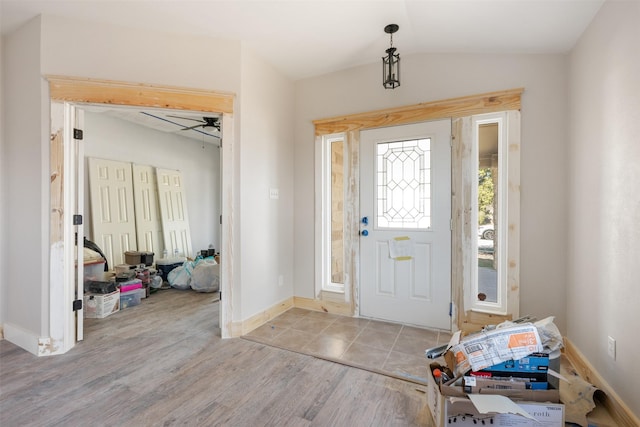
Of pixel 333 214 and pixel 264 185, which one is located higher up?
pixel 264 185

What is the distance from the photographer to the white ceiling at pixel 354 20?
82.6 inches

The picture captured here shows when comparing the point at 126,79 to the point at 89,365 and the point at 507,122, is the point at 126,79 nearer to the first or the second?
the point at 89,365

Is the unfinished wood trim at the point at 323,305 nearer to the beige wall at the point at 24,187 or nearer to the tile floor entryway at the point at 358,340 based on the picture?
the tile floor entryway at the point at 358,340

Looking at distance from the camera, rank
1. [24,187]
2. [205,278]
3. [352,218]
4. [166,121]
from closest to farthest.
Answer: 1. [24,187]
2. [352,218]
3. [205,278]
4. [166,121]

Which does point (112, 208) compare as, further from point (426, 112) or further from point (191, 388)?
point (426, 112)

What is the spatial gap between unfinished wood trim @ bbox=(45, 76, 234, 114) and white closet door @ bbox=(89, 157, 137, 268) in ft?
6.99

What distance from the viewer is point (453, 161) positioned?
Answer: 2795 millimetres

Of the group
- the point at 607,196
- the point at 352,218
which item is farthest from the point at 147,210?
the point at 607,196

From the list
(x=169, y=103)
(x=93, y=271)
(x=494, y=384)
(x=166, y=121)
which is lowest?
(x=494, y=384)

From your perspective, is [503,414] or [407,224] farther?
[407,224]

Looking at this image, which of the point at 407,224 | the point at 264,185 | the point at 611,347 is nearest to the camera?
the point at 611,347

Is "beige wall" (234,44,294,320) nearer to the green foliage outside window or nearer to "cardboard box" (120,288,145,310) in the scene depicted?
"cardboard box" (120,288,145,310)

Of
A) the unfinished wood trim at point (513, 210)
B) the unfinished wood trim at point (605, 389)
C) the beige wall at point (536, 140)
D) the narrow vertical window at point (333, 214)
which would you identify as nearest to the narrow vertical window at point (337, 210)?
the narrow vertical window at point (333, 214)

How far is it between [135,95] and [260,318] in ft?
8.03
